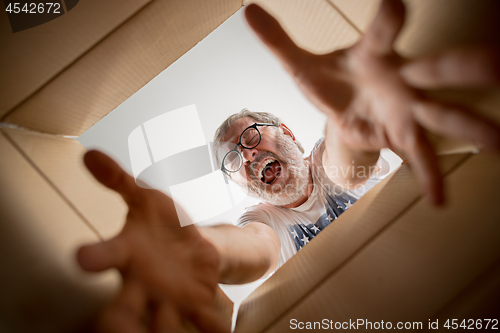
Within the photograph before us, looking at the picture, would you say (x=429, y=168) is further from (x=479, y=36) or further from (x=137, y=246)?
(x=137, y=246)

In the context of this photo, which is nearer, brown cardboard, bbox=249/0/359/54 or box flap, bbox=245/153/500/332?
box flap, bbox=245/153/500/332

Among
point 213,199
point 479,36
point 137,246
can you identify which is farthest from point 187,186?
point 479,36

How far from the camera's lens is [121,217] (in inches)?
14.8

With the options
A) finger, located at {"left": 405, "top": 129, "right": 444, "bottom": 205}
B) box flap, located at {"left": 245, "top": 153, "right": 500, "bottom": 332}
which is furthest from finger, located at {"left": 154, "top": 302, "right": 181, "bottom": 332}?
finger, located at {"left": 405, "top": 129, "right": 444, "bottom": 205}

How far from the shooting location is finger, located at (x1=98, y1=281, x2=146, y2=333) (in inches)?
8.7

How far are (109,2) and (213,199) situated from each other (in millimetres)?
348

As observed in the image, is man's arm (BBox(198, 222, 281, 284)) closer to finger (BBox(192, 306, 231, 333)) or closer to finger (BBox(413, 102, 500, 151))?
finger (BBox(192, 306, 231, 333))

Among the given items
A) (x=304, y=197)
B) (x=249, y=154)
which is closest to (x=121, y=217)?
(x=249, y=154)

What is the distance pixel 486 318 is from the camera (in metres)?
0.23

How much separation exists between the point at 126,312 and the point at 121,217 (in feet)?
0.58

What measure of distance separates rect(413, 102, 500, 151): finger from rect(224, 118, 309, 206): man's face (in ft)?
2.09

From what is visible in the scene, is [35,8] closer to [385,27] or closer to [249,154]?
[385,27]

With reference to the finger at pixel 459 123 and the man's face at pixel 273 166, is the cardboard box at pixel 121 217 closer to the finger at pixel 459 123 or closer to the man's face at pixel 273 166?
the finger at pixel 459 123

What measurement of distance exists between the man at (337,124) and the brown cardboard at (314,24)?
4.7 inches
